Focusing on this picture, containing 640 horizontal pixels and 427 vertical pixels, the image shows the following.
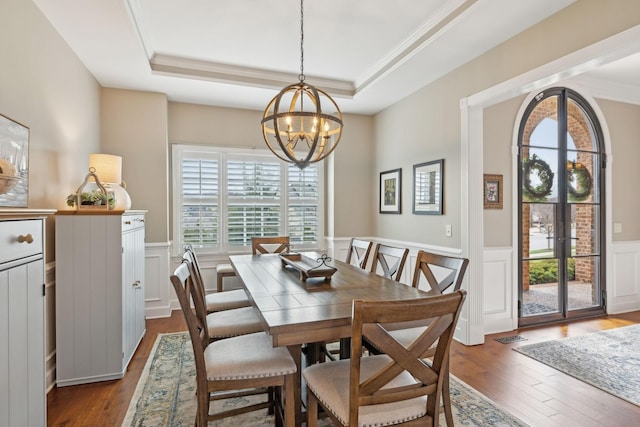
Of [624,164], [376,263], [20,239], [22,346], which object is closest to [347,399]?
[22,346]

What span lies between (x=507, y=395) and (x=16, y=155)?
370 centimetres

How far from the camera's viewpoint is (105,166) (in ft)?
10.5

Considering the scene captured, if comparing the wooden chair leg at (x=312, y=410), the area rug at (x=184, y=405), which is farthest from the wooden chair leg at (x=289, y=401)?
the area rug at (x=184, y=405)

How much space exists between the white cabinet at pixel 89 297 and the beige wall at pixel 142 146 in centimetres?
151

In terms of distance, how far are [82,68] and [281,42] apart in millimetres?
1985

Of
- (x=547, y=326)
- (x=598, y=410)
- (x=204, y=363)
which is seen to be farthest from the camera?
(x=547, y=326)

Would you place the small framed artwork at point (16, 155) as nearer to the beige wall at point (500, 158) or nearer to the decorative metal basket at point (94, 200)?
the decorative metal basket at point (94, 200)

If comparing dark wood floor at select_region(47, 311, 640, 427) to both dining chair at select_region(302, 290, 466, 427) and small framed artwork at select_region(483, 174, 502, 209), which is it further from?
small framed artwork at select_region(483, 174, 502, 209)

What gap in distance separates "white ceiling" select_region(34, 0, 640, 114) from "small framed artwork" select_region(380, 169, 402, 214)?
1040 mm

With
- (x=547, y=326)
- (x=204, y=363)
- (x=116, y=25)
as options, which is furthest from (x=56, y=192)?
(x=547, y=326)

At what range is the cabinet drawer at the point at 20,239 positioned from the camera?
1322 millimetres

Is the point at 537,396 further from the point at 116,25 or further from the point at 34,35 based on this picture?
the point at 34,35

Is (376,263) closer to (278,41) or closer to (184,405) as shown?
(184,405)

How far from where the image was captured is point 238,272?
8.68 feet
